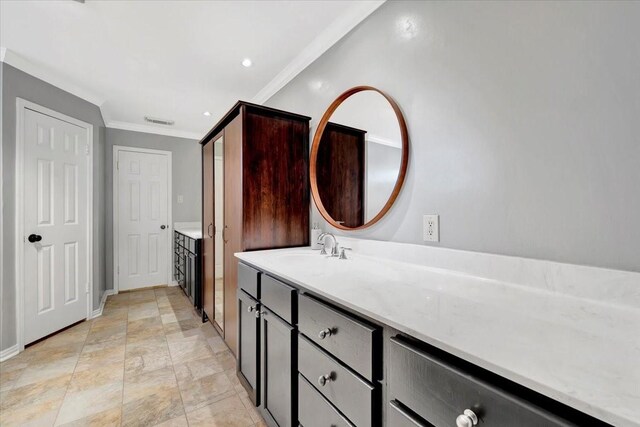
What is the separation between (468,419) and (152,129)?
4.90 meters

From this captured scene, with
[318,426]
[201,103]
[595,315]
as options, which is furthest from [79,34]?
[595,315]

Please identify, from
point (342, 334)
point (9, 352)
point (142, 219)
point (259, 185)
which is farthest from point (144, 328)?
point (342, 334)

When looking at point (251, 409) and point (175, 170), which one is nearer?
point (251, 409)

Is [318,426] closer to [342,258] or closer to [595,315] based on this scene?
[342,258]

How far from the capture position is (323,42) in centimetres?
202

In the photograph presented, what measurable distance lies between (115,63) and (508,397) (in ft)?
10.7

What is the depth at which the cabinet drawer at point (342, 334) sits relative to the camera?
798mm

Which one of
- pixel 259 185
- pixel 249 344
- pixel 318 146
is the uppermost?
pixel 318 146

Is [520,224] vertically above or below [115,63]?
below

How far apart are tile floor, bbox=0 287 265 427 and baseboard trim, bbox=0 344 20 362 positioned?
2.1 inches

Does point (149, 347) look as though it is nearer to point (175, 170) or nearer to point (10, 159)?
point (10, 159)

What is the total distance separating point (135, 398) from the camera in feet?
5.73

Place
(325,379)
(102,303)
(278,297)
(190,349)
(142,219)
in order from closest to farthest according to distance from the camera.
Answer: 1. (325,379)
2. (278,297)
3. (190,349)
4. (102,303)
5. (142,219)

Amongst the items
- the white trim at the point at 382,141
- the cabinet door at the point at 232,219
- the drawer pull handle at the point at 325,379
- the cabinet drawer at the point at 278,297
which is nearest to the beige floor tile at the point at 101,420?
the cabinet door at the point at 232,219
